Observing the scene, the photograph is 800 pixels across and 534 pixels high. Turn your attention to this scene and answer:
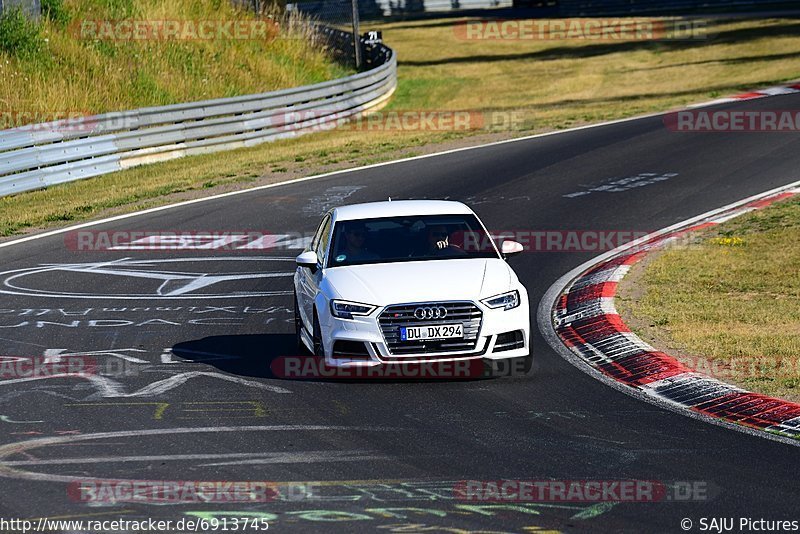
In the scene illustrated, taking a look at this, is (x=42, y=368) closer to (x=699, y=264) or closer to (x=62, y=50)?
(x=699, y=264)

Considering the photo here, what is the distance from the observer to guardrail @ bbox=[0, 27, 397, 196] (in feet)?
75.8

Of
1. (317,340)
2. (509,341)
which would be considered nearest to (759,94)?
(509,341)

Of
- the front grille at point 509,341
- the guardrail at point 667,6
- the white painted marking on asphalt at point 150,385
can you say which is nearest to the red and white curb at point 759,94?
the front grille at point 509,341

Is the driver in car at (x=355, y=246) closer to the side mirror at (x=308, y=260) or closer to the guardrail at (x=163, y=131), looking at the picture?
the side mirror at (x=308, y=260)

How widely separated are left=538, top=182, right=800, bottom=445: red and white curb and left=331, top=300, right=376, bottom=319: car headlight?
208 centimetres

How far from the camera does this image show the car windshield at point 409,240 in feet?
37.0

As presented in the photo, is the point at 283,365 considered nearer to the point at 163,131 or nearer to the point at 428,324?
the point at 428,324

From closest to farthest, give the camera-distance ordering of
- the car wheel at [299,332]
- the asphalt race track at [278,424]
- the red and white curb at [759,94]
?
the asphalt race track at [278,424], the car wheel at [299,332], the red and white curb at [759,94]

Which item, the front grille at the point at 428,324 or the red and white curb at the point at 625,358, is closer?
the red and white curb at the point at 625,358

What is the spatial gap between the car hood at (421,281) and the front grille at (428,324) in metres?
0.07

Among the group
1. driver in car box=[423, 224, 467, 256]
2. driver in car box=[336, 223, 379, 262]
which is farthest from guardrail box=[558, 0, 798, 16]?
driver in car box=[336, 223, 379, 262]

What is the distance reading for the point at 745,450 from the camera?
27.1 feet

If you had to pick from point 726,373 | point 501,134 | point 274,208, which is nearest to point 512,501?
point 726,373

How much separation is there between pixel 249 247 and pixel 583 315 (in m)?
6.45
